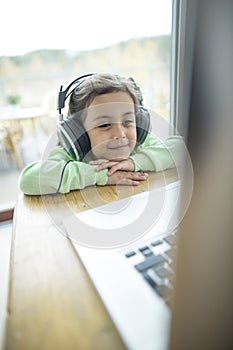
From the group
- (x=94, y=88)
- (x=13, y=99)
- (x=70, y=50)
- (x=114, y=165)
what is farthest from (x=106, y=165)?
(x=13, y=99)

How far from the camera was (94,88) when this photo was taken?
784 millimetres

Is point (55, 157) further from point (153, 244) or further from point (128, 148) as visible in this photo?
point (153, 244)

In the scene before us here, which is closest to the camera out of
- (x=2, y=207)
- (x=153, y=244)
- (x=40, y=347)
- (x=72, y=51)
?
(x=40, y=347)

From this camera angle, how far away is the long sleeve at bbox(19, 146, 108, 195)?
694mm

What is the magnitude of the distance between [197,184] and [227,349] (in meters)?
0.18

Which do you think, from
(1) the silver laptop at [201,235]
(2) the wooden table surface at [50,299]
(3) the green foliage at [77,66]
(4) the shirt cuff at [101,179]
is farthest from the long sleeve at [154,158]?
(1) the silver laptop at [201,235]

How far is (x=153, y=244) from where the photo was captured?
1.41 ft

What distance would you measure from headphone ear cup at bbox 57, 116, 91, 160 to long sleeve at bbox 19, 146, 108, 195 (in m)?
0.04

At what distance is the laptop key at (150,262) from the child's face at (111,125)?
46 cm

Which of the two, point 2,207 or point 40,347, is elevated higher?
point 40,347

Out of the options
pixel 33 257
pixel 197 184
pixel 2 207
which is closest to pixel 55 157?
pixel 33 257

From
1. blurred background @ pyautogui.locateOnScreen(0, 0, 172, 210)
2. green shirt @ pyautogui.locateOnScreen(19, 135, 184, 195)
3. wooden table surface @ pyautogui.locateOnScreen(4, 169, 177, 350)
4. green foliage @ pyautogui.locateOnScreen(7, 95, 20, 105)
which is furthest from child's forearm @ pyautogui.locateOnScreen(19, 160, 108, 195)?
green foliage @ pyautogui.locateOnScreen(7, 95, 20, 105)

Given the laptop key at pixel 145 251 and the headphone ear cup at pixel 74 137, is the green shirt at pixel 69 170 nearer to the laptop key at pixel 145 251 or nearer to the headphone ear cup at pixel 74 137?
the headphone ear cup at pixel 74 137

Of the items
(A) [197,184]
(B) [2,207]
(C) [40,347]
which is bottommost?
(B) [2,207]
